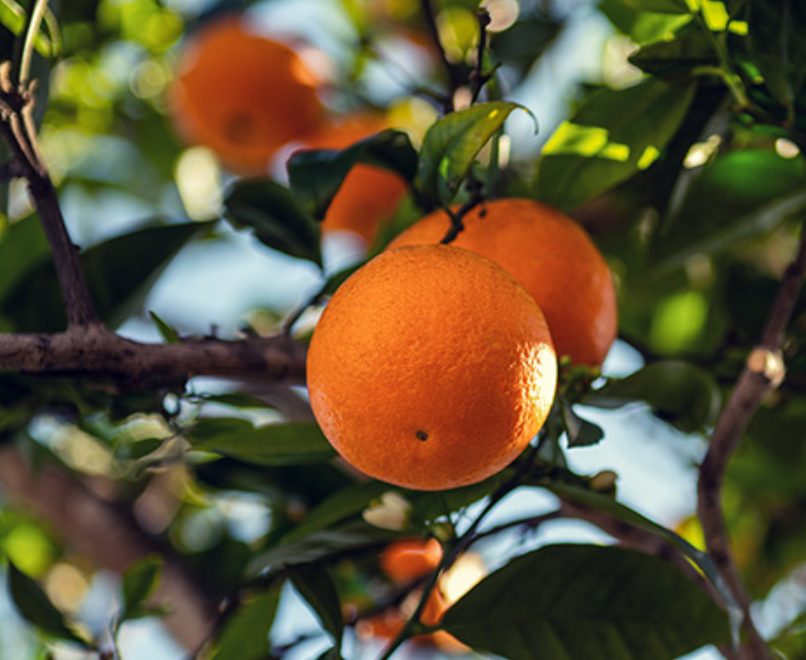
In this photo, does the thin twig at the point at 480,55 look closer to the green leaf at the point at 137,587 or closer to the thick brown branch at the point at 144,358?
the thick brown branch at the point at 144,358

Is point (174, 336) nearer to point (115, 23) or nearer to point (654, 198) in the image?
point (654, 198)

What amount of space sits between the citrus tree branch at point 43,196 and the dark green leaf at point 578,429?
1.57 ft

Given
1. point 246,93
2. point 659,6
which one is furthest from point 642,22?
point 246,93

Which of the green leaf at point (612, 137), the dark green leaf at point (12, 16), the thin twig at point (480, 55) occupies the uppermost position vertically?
the dark green leaf at point (12, 16)

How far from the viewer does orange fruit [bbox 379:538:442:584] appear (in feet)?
5.21

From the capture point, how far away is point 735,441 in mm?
1123

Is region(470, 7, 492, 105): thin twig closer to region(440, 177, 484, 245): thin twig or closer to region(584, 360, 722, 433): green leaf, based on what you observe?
region(440, 177, 484, 245): thin twig

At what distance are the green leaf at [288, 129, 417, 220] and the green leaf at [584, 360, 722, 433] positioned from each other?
1.21 feet

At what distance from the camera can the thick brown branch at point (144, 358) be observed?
87cm

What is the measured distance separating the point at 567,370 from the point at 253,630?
2.13ft

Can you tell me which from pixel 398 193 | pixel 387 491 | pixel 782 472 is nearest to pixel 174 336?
pixel 387 491

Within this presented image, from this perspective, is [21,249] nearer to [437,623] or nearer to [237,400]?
[237,400]

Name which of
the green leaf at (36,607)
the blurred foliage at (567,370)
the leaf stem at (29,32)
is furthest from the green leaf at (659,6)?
the green leaf at (36,607)

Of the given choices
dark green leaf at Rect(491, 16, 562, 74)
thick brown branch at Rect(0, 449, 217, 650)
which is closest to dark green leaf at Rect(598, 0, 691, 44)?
dark green leaf at Rect(491, 16, 562, 74)
